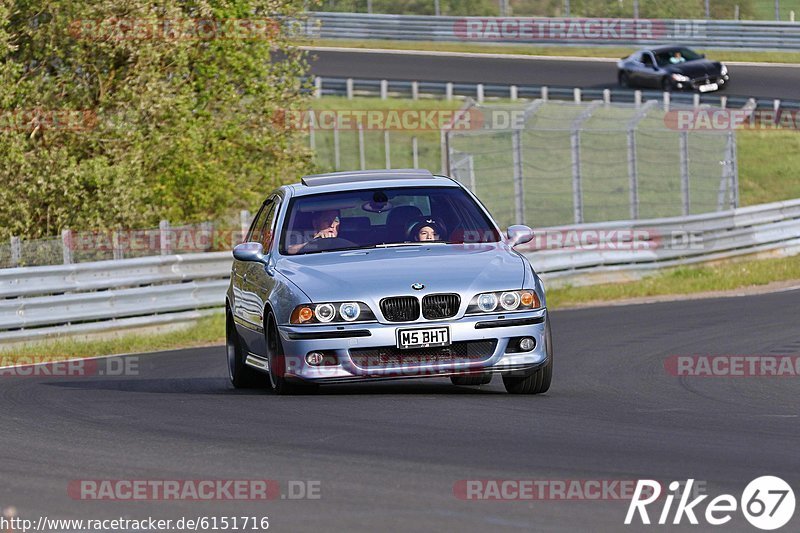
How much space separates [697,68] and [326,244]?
36.9 metres

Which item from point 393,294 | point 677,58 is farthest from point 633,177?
point 677,58

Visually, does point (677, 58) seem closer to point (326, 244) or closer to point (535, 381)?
point (326, 244)

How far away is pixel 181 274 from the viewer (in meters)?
20.7

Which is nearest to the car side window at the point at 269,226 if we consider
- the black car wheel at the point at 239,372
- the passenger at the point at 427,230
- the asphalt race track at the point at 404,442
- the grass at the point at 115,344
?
the black car wheel at the point at 239,372

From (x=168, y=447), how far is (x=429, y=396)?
2540 mm

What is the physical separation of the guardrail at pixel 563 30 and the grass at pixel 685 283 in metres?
28.7

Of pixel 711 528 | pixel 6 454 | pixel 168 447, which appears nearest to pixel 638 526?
pixel 711 528

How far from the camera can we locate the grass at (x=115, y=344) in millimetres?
18094

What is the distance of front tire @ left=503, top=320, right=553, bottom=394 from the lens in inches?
411

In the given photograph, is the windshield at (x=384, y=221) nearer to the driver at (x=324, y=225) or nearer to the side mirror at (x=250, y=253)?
the driver at (x=324, y=225)

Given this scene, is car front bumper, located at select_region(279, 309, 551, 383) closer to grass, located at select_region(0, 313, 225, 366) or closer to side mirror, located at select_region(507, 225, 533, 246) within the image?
side mirror, located at select_region(507, 225, 533, 246)

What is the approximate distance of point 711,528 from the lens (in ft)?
19.4

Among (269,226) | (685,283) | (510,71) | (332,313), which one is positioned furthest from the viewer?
(510,71)

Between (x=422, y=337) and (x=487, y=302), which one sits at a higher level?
(x=487, y=302)
